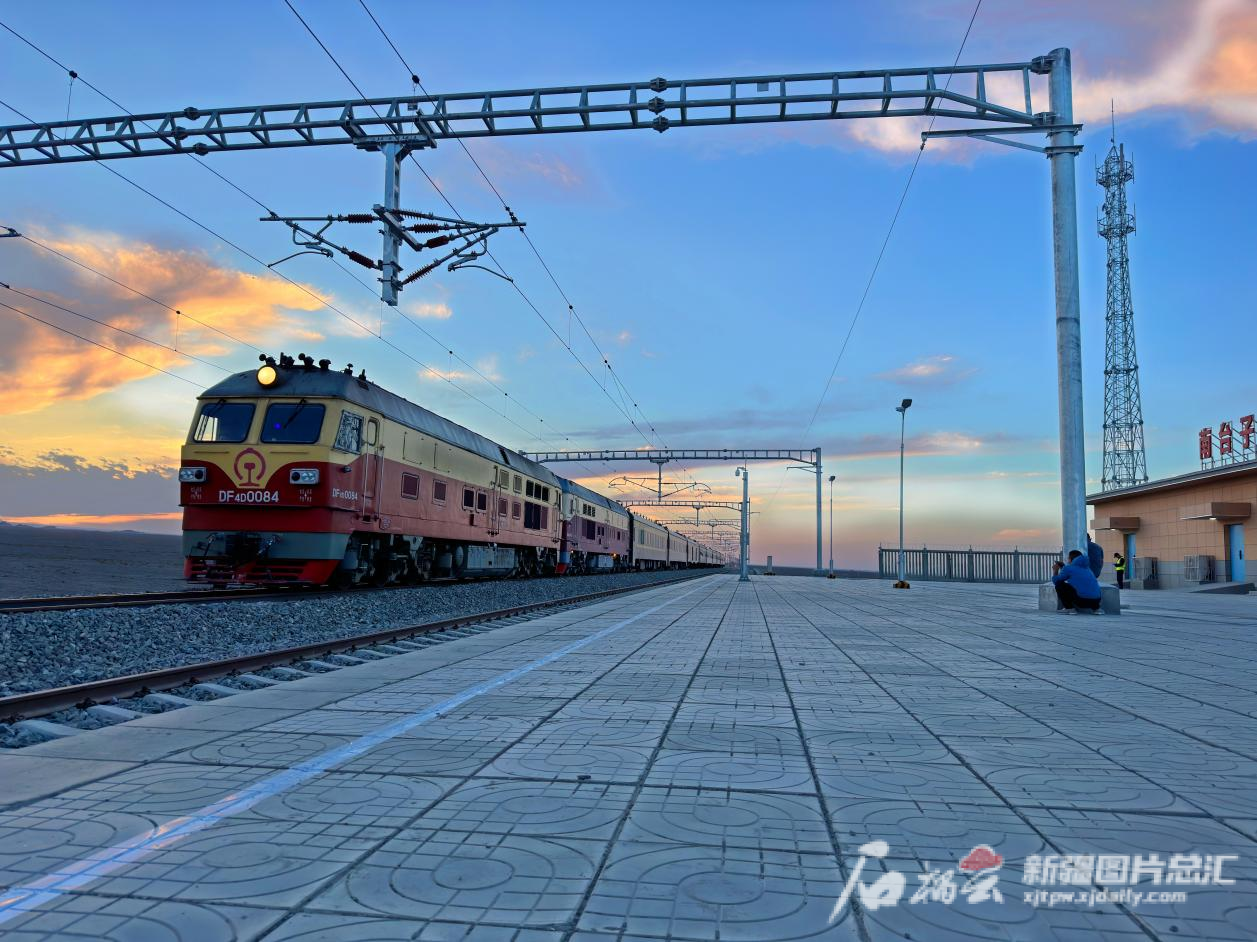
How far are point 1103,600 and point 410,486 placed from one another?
1428cm

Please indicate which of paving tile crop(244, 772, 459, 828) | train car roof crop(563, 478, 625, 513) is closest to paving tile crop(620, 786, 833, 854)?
paving tile crop(244, 772, 459, 828)

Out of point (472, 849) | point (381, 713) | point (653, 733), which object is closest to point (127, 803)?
point (472, 849)

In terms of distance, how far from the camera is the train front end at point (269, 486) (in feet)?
46.7

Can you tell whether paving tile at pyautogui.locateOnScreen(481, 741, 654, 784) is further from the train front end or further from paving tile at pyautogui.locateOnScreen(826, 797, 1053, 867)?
the train front end

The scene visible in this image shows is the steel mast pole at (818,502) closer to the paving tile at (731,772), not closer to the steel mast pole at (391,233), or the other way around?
the steel mast pole at (391,233)

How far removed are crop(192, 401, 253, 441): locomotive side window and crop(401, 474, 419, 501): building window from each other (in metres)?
3.47

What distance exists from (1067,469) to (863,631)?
6.90 metres

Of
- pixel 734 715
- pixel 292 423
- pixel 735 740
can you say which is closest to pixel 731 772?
pixel 735 740

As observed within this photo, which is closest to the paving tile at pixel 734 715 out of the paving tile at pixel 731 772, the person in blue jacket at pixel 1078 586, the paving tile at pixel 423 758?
the paving tile at pixel 731 772

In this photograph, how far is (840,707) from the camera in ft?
20.0

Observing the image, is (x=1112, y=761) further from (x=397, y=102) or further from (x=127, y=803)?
(x=397, y=102)

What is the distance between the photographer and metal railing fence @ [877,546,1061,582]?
1693 inches

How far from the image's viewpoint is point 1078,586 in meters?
16.5

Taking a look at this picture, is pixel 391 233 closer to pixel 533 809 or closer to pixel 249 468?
pixel 249 468
